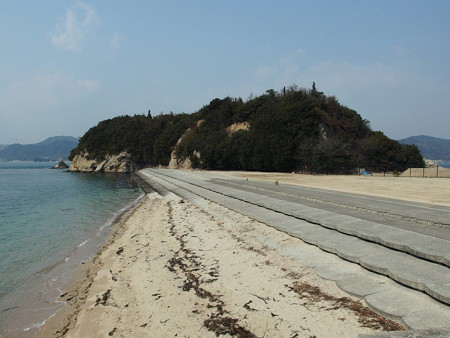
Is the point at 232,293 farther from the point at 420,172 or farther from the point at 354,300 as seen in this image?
the point at 420,172

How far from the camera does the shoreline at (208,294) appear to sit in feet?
15.8

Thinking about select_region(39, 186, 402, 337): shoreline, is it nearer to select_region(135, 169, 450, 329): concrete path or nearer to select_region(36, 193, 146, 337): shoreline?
select_region(36, 193, 146, 337): shoreline

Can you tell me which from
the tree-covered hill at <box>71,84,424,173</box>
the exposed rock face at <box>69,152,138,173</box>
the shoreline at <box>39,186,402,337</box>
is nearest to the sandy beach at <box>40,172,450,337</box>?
the shoreline at <box>39,186,402,337</box>

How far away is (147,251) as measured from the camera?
10156 millimetres

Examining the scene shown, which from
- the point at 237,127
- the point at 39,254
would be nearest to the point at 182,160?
the point at 237,127

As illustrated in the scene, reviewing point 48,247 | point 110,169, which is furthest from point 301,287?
point 110,169

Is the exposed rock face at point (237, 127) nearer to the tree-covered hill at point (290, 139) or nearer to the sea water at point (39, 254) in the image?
the tree-covered hill at point (290, 139)

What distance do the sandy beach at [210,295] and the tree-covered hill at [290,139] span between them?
36.0m

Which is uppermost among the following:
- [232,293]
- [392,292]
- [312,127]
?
[312,127]

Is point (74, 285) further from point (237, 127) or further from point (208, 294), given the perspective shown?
point (237, 127)

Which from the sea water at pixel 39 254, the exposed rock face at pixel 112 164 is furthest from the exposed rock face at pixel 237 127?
the sea water at pixel 39 254

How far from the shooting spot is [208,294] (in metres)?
6.16

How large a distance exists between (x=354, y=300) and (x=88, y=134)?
111872 millimetres

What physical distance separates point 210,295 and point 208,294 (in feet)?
0.23
